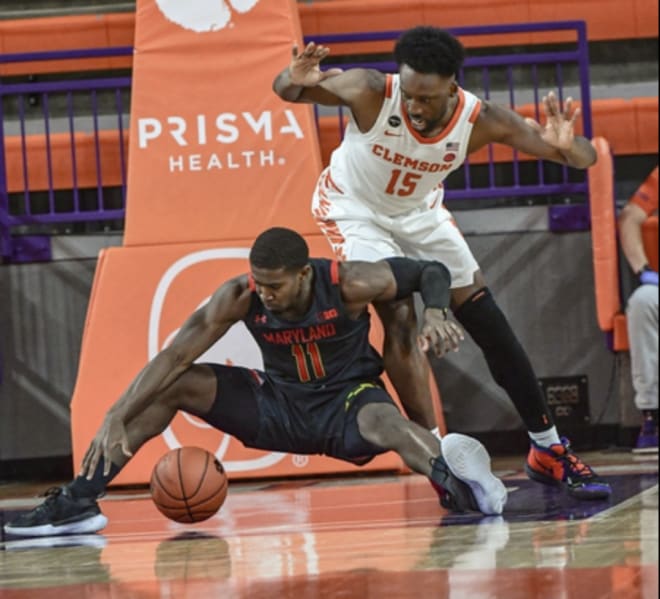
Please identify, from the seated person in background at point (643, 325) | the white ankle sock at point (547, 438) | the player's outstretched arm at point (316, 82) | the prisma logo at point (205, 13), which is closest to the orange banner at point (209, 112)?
the prisma logo at point (205, 13)

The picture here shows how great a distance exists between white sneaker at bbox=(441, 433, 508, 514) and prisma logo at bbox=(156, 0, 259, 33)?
11.4 feet

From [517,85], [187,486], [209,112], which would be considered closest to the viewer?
[187,486]

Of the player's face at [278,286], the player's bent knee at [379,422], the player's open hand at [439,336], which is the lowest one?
the player's bent knee at [379,422]

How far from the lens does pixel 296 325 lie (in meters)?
5.16

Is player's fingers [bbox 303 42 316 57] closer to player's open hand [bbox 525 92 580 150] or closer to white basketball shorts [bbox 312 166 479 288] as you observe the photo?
white basketball shorts [bbox 312 166 479 288]

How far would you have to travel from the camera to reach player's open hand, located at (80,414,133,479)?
198 inches

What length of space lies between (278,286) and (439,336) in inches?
25.0

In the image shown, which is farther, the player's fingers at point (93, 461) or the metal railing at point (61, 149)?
the metal railing at point (61, 149)

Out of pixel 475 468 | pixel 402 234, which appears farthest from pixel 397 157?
pixel 475 468

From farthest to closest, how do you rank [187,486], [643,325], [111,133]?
[111,133], [643,325], [187,486]

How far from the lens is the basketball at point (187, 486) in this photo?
16.0 ft

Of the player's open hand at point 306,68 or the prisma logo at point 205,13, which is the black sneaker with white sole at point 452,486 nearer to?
the player's open hand at point 306,68

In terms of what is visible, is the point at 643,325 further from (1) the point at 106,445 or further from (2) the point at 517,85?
(1) the point at 106,445

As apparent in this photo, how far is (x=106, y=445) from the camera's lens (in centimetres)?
504
